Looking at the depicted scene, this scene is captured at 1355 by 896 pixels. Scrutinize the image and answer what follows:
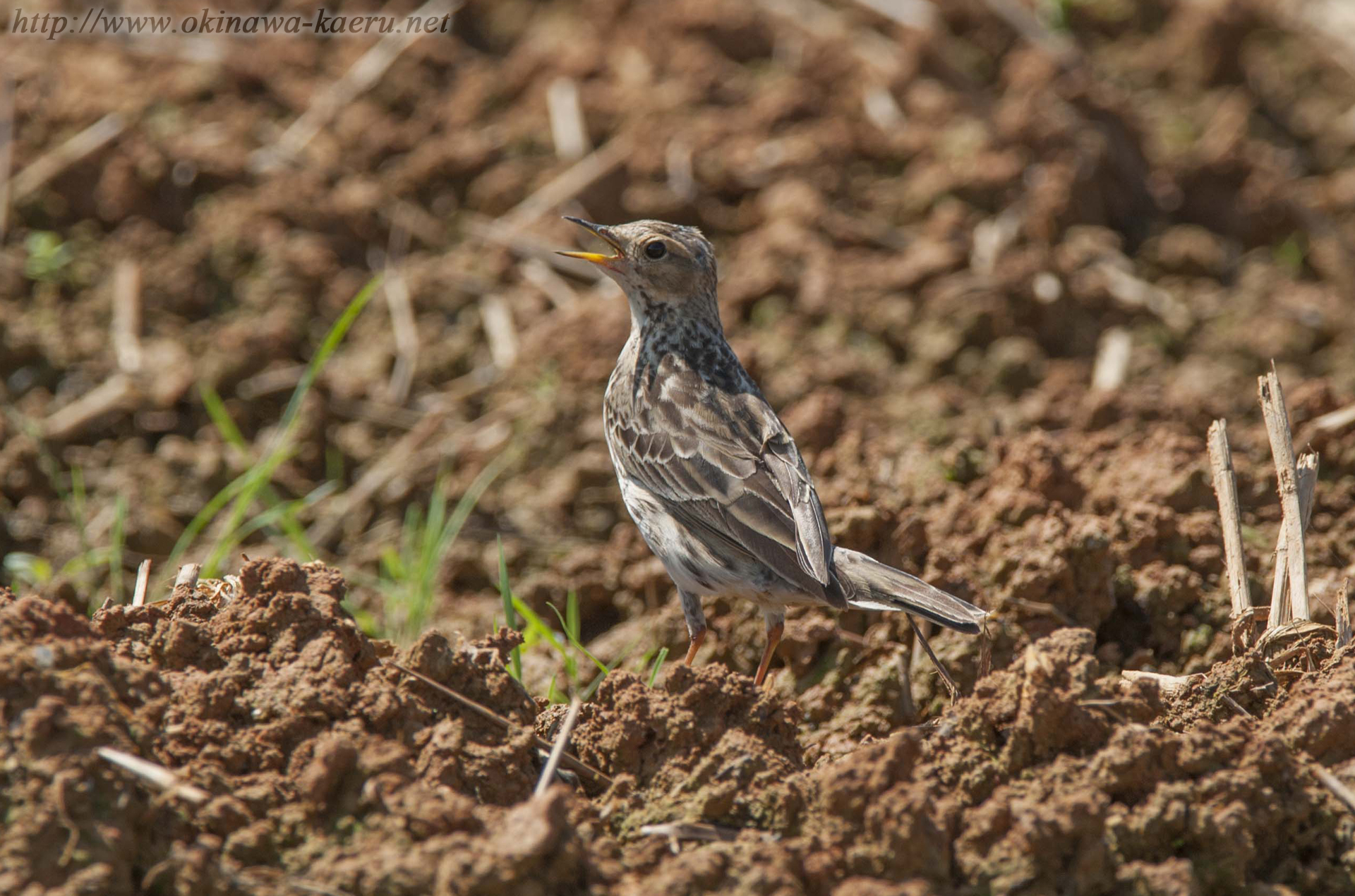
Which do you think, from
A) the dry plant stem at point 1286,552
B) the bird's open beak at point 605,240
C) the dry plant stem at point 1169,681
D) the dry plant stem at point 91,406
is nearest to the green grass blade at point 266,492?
the dry plant stem at point 91,406

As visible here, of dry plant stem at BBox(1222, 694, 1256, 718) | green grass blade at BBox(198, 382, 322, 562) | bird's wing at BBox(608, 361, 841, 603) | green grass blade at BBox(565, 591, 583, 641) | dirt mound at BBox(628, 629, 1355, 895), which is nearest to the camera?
dirt mound at BBox(628, 629, 1355, 895)

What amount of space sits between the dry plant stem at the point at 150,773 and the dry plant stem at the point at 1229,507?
124 inches

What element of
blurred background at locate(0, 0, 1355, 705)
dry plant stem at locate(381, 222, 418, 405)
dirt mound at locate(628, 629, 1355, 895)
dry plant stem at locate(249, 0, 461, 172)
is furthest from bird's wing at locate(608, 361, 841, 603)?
dry plant stem at locate(249, 0, 461, 172)

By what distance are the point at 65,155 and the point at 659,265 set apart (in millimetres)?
4343

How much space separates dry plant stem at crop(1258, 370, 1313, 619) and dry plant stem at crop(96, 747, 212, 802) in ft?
10.4

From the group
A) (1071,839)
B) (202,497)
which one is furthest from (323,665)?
(202,497)

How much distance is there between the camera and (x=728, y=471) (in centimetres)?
495

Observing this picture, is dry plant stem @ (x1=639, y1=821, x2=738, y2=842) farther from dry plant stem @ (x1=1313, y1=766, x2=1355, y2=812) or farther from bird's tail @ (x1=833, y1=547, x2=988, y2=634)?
dry plant stem @ (x1=1313, y1=766, x2=1355, y2=812)

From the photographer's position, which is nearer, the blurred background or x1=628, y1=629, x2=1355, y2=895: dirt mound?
x1=628, y1=629, x2=1355, y2=895: dirt mound

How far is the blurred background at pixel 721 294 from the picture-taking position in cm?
530

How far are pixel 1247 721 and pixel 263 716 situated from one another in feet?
8.48

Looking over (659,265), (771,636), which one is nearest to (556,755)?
(771,636)

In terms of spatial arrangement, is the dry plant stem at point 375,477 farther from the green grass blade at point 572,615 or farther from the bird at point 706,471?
the bird at point 706,471

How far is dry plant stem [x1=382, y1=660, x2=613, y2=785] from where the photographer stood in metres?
3.55
